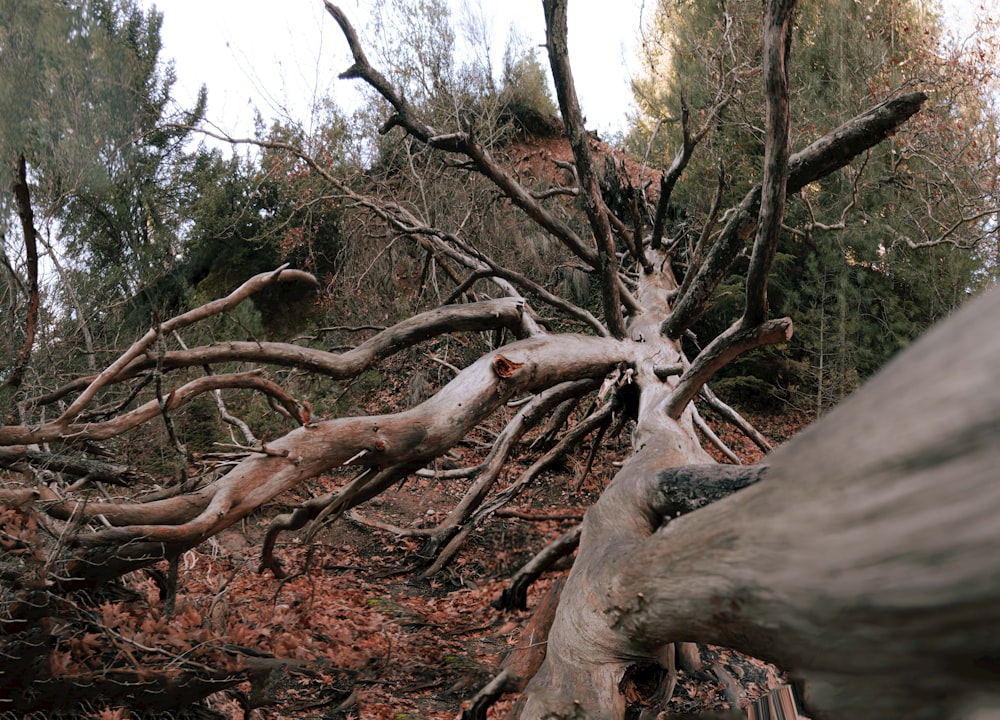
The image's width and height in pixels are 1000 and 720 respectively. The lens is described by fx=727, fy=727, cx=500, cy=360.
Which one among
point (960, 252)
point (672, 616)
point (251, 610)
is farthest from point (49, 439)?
point (960, 252)

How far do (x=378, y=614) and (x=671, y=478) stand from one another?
12.8 ft

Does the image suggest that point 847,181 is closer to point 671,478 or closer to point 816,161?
point 816,161

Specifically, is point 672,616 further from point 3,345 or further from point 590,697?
point 3,345

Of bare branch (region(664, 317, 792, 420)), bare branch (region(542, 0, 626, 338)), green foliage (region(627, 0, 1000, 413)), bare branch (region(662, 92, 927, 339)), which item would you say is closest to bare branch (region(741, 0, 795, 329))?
bare branch (region(664, 317, 792, 420))

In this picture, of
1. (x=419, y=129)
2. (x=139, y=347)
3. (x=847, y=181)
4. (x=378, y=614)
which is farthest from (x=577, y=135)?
(x=847, y=181)

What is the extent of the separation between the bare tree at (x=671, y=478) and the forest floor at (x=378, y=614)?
530mm

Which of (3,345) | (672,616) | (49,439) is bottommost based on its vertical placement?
(672,616)

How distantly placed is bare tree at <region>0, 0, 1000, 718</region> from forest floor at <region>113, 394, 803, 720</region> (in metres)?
0.53

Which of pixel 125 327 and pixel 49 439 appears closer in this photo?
pixel 49 439

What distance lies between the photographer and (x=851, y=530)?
1068 millimetres

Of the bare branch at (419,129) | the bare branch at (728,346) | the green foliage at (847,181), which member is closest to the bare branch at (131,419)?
the bare branch at (419,129)

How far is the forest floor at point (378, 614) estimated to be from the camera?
14.8ft

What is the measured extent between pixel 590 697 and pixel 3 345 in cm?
693

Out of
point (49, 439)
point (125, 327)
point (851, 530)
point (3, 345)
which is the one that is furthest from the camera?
point (125, 327)
